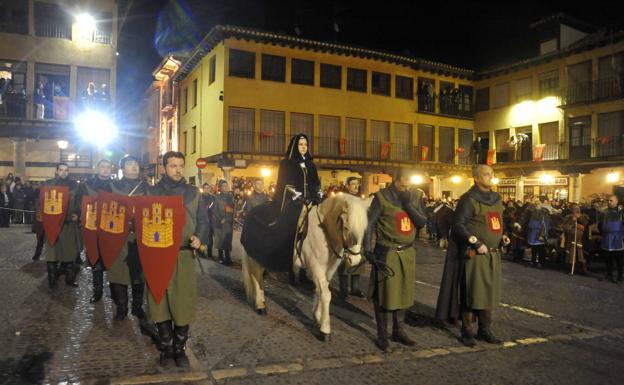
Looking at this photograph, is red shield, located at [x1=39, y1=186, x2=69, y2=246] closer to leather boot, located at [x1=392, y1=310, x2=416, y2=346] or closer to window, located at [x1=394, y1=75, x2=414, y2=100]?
leather boot, located at [x1=392, y1=310, x2=416, y2=346]

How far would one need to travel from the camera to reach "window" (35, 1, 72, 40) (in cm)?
2903

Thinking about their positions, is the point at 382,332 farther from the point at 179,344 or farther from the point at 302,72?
the point at 302,72

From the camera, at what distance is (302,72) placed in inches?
1203

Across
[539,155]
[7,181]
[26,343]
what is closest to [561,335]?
[26,343]

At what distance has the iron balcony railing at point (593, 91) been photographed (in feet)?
95.7

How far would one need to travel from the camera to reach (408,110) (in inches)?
1374

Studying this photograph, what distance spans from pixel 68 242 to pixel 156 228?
4.37 meters

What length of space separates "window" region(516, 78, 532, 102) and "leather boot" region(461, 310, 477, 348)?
31879 millimetres

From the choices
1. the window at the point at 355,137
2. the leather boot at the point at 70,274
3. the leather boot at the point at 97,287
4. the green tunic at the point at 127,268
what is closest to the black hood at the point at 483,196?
the green tunic at the point at 127,268

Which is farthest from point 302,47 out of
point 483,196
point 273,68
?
point 483,196

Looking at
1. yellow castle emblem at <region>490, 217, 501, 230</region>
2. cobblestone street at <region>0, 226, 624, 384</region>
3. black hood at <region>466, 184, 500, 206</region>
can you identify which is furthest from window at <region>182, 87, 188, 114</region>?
yellow castle emblem at <region>490, 217, 501, 230</region>

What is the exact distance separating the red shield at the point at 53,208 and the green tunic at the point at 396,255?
17.6 ft

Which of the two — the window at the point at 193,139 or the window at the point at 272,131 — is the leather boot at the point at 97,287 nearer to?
the window at the point at 272,131

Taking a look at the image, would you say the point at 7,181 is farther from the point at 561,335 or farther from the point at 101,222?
the point at 561,335
